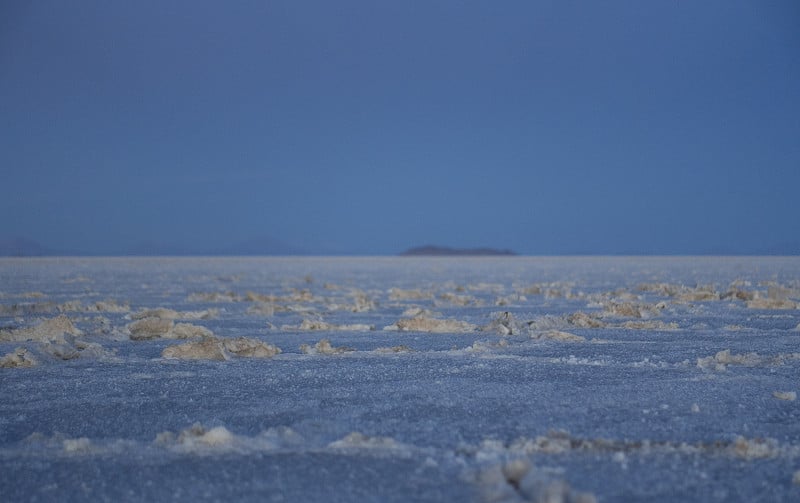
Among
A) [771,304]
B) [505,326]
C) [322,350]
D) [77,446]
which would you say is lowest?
[77,446]

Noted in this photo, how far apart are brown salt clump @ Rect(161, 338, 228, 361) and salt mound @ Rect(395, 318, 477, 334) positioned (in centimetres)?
231

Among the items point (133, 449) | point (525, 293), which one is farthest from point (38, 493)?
point (525, 293)

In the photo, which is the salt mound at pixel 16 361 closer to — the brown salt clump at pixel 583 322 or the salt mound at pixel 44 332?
the salt mound at pixel 44 332

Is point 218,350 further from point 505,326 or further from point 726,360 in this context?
point 726,360

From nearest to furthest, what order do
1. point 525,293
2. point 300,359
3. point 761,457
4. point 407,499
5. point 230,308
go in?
point 407,499, point 761,457, point 300,359, point 230,308, point 525,293

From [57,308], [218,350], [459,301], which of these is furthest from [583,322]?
[57,308]

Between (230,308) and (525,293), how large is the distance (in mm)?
5603

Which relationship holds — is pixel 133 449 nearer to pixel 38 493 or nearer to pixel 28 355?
pixel 38 493

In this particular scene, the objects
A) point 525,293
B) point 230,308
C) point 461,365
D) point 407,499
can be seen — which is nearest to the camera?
point 407,499

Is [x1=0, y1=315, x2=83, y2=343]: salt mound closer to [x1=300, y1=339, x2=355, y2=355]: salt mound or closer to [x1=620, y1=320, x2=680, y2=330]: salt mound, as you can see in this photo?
[x1=300, y1=339, x2=355, y2=355]: salt mound

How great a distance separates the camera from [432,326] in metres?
7.33

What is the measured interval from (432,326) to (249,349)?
2284 mm

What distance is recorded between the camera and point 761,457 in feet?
9.56

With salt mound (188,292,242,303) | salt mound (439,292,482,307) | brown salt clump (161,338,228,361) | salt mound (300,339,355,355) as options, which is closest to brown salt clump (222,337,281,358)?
brown salt clump (161,338,228,361)
